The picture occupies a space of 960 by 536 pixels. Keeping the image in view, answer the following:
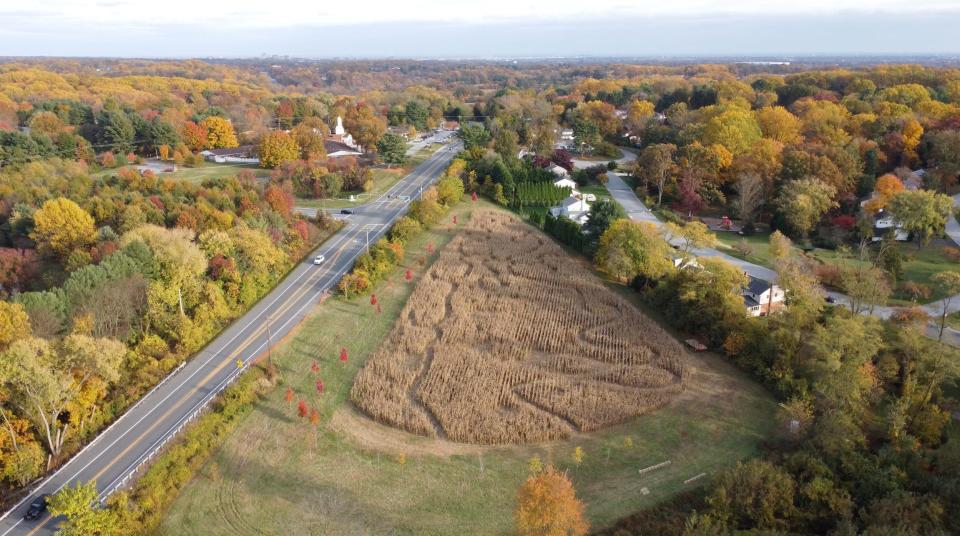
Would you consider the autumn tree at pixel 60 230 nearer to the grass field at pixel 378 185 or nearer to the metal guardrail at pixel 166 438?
the metal guardrail at pixel 166 438

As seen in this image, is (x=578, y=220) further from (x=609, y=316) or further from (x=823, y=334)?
(x=823, y=334)

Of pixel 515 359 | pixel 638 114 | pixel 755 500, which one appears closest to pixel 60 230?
pixel 515 359

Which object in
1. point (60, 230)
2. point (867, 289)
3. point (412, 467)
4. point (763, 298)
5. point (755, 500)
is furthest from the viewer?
point (60, 230)

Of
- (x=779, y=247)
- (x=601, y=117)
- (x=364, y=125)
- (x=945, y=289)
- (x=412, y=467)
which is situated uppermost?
(x=601, y=117)

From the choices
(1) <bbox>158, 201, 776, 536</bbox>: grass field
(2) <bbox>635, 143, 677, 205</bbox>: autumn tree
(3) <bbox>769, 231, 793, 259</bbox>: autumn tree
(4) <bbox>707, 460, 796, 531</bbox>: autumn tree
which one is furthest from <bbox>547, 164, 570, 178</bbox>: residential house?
(4) <bbox>707, 460, 796, 531</bbox>: autumn tree

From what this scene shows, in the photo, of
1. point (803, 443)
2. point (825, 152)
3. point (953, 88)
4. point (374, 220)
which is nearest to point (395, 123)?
point (374, 220)

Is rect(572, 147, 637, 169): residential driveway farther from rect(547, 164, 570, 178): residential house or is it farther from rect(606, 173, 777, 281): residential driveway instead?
rect(547, 164, 570, 178): residential house

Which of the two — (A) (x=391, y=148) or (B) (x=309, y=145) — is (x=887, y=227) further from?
(B) (x=309, y=145)
